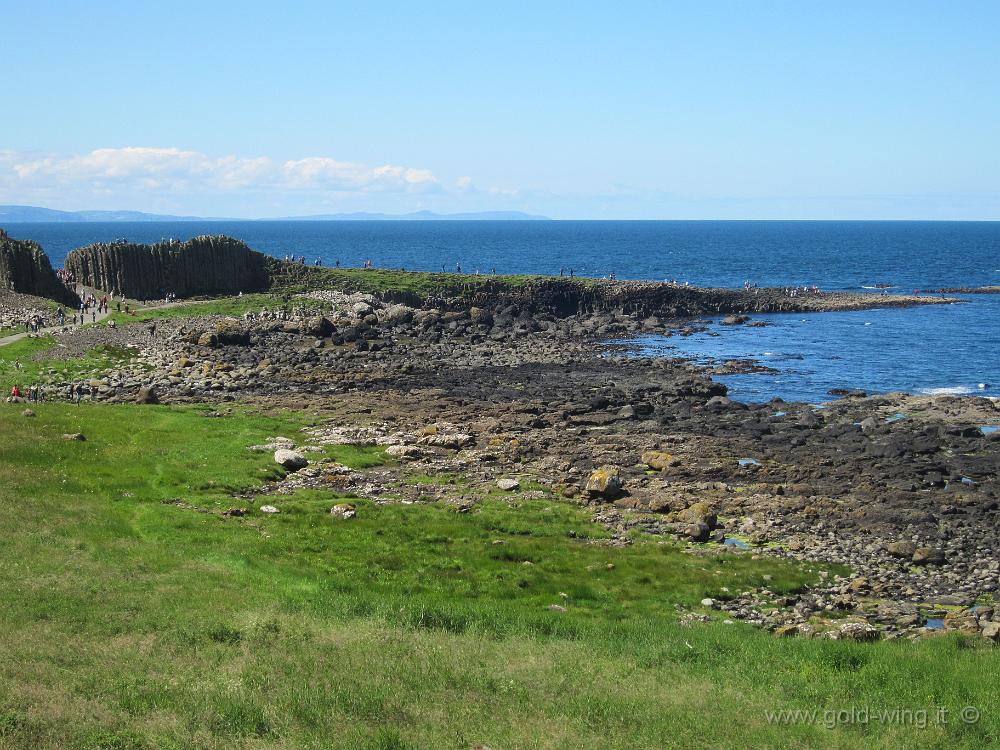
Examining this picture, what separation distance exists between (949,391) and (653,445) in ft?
90.9

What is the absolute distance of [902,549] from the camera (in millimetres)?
33625

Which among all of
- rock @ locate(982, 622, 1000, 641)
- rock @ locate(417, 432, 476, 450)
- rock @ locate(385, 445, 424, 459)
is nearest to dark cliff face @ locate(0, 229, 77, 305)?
rock @ locate(417, 432, 476, 450)

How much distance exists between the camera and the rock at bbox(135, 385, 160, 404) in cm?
5681

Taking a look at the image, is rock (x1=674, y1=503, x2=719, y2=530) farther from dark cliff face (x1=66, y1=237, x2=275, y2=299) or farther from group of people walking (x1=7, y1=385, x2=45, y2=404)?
dark cliff face (x1=66, y1=237, x2=275, y2=299)

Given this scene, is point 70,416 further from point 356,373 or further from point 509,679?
point 509,679

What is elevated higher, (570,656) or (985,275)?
(985,275)

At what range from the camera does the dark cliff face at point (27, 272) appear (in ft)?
281

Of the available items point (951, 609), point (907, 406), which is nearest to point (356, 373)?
point (907, 406)

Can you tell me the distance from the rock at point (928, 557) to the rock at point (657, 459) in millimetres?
13576

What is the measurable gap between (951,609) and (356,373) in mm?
46736

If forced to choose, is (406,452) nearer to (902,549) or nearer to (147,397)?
(147,397)

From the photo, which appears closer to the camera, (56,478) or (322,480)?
(56,478)

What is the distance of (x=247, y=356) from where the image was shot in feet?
237

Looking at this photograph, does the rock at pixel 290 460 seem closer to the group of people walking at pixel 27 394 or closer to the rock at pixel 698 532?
the group of people walking at pixel 27 394
